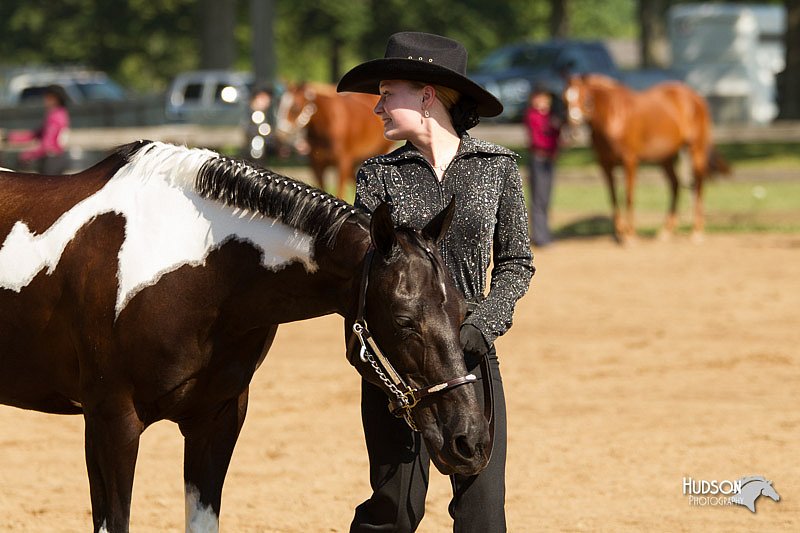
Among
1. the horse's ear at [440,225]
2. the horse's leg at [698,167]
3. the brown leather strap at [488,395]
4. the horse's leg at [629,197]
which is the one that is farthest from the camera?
the horse's leg at [698,167]

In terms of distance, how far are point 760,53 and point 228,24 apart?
15.8m

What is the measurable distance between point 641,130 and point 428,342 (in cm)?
1266

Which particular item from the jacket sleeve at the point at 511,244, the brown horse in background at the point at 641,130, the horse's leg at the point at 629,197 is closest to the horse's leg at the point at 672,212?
the brown horse in background at the point at 641,130

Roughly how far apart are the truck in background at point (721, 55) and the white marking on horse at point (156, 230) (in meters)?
31.7

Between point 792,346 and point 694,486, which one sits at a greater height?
point 792,346

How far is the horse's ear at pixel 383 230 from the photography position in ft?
10.5

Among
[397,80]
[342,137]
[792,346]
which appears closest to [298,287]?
[397,80]

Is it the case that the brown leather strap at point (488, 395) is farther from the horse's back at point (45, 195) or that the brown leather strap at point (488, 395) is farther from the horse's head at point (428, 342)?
the horse's back at point (45, 195)

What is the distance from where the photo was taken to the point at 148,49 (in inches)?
1668

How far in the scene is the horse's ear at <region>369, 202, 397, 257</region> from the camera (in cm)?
321

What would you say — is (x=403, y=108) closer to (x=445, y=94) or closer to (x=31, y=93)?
(x=445, y=94)

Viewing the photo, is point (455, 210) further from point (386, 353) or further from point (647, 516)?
point (647, 516)

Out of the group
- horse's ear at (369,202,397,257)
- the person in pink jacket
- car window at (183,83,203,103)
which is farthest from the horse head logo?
car window at (183,83,203,103)

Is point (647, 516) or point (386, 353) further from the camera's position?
point (647, 516)
